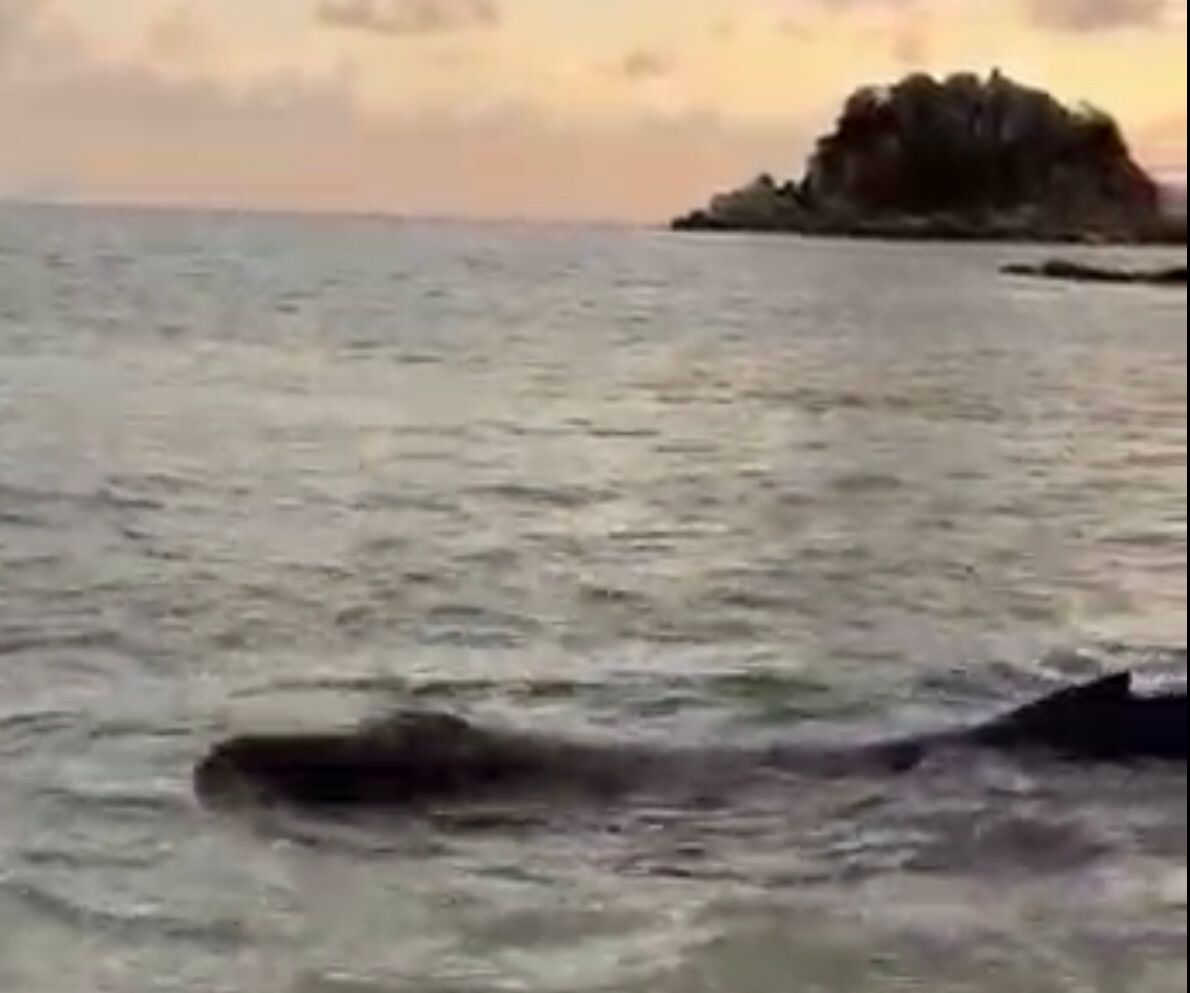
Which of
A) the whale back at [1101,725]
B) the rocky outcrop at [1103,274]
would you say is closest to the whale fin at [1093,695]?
the whale back at [1101,725]

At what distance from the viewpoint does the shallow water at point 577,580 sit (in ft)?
3.94

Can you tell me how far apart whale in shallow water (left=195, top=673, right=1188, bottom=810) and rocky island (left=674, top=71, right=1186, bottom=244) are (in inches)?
9.3

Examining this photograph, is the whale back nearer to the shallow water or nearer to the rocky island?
the shallow water

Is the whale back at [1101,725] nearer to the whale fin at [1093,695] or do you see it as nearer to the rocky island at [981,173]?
the whale fin at [1093,695]

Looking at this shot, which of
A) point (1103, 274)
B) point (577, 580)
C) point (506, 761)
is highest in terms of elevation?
point (1103, 274)

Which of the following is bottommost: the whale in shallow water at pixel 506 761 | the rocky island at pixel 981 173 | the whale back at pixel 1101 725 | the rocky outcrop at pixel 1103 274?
the whale in shallow water at pixel 506 761

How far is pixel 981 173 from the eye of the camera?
3.89 feet

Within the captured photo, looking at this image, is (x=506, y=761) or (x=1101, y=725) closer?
(x=1101, y=725)

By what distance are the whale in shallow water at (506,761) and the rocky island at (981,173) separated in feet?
0.78

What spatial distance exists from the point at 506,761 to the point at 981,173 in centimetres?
40

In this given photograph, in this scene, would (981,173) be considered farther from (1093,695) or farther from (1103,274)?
(1093,695)

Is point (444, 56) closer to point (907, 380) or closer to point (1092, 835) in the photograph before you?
point (907, 380)

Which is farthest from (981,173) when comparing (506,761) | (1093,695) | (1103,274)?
(506,761)

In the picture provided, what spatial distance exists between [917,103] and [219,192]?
15.2 inches
